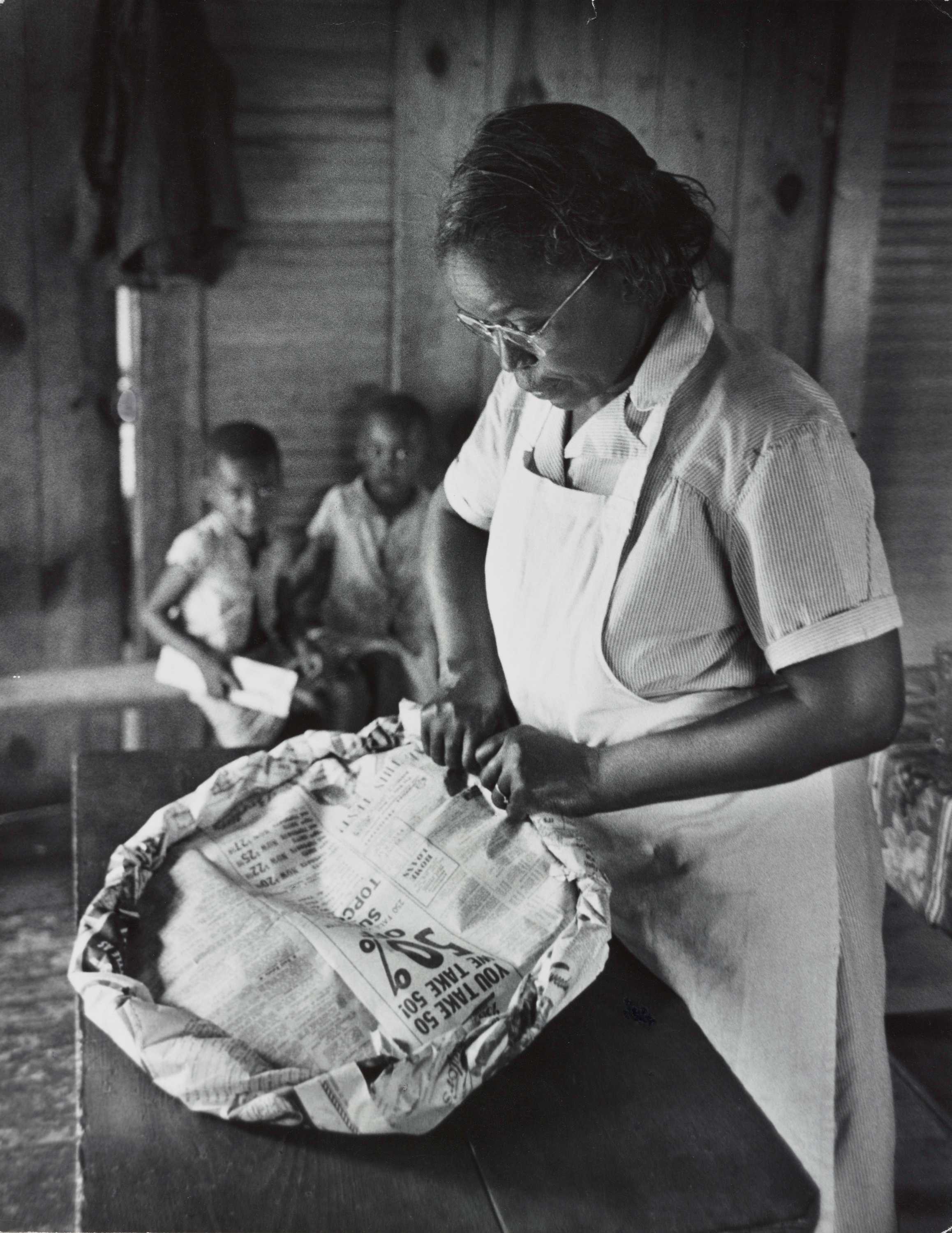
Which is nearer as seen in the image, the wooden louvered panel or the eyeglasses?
the eyeglasses

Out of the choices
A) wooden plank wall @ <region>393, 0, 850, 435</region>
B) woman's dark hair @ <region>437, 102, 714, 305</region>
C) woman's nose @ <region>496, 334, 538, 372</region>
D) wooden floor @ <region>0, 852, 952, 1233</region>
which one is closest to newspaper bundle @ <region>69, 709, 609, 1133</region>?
woman's nose @ <region>496, 334, 538, 372</region>

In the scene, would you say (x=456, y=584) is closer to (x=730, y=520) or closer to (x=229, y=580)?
(x=730, y=520)

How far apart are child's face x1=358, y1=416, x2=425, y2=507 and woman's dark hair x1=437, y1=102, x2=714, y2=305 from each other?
188 cm

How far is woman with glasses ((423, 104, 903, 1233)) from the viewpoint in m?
1.08

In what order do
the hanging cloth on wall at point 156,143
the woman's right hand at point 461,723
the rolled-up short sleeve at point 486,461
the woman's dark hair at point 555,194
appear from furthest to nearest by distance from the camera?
the hanging cloth on wall at point 156,143, the rolled-up short sleeve at point 486,461, the woman's right hand at point 461,723, the woman's dark hair at point 555,194

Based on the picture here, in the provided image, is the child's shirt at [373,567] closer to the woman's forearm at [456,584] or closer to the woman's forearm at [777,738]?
the woman's forearm at [456,584]

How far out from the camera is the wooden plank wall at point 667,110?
108 inches

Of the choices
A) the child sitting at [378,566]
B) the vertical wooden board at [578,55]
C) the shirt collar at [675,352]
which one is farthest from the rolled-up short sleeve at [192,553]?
the shirt collar at [675,352]

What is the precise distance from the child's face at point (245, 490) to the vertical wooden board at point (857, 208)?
143cm

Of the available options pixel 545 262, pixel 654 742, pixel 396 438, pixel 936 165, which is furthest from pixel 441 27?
pixel 654 742

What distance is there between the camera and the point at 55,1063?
234 cm

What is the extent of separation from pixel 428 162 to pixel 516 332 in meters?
1.86

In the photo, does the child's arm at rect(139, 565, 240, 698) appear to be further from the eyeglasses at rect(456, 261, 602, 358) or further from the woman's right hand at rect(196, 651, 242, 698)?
the eyeglasses at rect(456, 261, 602, 358)

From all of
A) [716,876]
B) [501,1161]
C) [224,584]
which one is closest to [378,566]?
[224,584]
